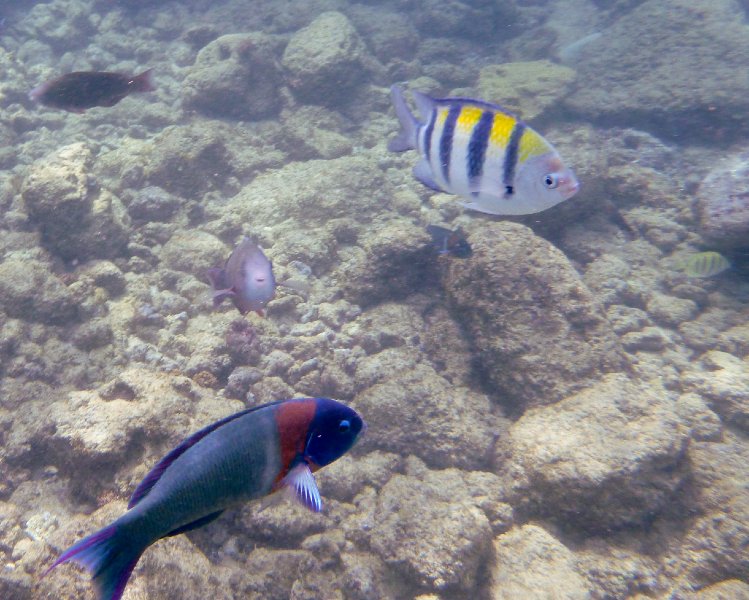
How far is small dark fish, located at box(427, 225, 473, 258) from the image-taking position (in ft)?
15.5

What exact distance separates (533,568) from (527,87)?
8994mm

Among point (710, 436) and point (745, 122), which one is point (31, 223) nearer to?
point (710, 436)

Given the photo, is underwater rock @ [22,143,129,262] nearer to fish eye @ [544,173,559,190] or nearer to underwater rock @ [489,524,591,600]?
fish eye @ [544,173,559,190]

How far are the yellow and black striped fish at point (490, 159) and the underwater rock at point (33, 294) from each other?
4.34m

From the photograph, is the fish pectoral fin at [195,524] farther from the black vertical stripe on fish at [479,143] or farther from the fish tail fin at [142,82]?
the fish tail fin at [142,82]

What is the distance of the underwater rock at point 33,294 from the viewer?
4.68 metres

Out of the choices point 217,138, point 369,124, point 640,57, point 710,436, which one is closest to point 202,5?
point 369,124

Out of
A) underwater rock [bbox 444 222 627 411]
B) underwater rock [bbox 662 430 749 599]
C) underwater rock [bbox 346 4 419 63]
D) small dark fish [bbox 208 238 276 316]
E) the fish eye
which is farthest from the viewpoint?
underwater rock [bbox 346 4 419 63]

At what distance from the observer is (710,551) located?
3525 mm

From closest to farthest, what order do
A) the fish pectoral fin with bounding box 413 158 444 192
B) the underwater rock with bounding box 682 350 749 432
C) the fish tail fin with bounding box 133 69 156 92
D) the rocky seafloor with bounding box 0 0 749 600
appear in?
the fish pectoral fin with bounding box 413 158 444 192, the rocky seafloor with bounding box 0 0 749 600, the underwater rock with bounding box 682 350 749 432, the fish tail fin with bounding box 133 69 156 92

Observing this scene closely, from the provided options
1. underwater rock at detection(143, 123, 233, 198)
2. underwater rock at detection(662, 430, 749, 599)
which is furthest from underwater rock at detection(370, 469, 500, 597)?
underwater rock at detection(143, 123, 233, 198)

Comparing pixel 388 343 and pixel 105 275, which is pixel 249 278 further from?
pixel 105 275

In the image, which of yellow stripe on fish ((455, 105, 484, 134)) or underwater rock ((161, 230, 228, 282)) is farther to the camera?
underwater rock ((161, 230, 228, 282))

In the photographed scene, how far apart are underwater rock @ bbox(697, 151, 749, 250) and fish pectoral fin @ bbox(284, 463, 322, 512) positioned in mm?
6591
